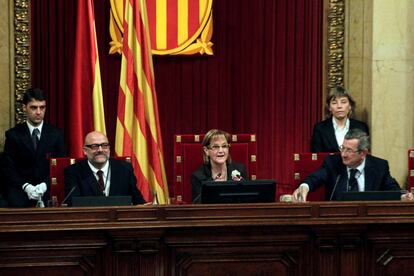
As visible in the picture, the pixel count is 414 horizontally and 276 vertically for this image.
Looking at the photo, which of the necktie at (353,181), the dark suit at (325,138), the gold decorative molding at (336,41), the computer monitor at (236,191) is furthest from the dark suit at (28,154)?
the gold decorative molding at (336,41)

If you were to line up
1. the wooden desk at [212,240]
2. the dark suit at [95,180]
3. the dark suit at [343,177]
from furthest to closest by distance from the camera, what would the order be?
the dark suit at [343,177], the dark suit at [95,180], the wooden desk at [212,240]

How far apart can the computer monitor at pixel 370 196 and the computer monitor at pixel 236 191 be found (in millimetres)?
443

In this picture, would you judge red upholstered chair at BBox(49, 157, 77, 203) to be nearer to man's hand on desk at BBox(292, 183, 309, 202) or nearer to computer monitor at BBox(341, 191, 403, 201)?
man's hand on desk at BBox(292, 183, 309, 202)

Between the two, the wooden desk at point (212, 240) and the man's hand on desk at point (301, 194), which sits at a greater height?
the man's hand on desk at point (301, 194)

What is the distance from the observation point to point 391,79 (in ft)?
25.0

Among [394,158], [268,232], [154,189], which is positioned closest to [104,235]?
[268,232]

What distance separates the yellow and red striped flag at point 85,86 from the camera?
23.4 feet

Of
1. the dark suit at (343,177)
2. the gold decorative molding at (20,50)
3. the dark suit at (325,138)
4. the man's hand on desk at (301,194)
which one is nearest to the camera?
the man's hand on desk at (301,194)

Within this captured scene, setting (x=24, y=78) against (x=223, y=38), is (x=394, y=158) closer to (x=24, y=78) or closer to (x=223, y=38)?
(x=223, y=38)

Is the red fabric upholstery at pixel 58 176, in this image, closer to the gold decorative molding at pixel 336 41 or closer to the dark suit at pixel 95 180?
the dark suit at pixel 95 180

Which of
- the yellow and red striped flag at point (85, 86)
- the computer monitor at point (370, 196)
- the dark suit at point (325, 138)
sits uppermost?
the yellow and red striped flag at point (85, 86)

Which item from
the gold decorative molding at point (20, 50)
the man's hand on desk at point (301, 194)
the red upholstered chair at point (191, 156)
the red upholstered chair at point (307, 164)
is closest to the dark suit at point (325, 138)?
the red upholstered chair at point (307, 164)

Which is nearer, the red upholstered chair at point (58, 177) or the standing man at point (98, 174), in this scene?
the standing man at point (98, 174)

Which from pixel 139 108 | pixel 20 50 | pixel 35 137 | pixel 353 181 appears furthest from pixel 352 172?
pixel 20 50
